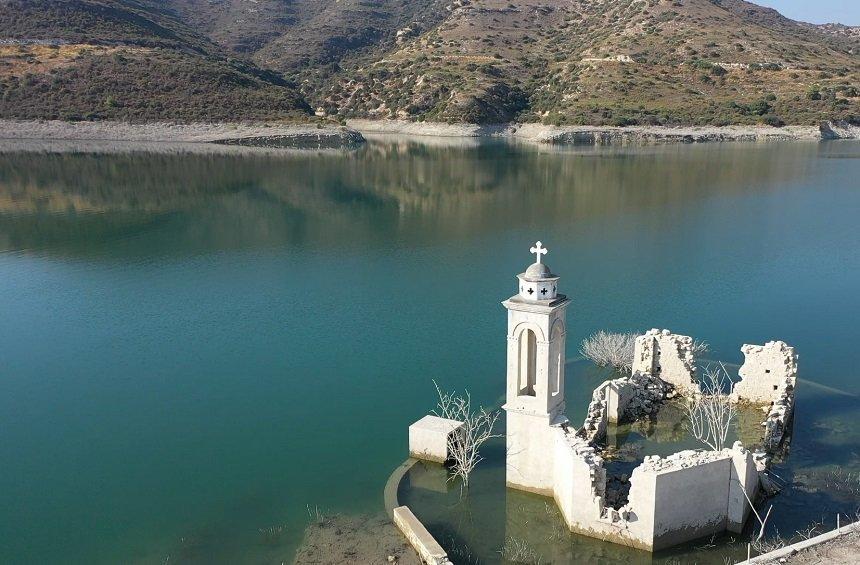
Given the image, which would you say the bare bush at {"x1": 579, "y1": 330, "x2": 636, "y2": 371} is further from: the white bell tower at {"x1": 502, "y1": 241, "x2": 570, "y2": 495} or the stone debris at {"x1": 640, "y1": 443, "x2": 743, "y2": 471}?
the stone debris at {"x1": 640, "y1": 443, "x2": 743, "y2": 471}

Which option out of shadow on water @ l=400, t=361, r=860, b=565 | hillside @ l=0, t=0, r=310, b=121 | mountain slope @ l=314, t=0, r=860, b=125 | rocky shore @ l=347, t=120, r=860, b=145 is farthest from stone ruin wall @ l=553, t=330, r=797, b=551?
mountain slope @ l=314, t=0, r=860, b=125

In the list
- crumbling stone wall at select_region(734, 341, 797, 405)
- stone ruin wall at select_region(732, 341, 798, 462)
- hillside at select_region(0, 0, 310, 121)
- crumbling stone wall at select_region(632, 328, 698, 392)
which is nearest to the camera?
stone ruin wall at select_region(732, 341, 798, 462)

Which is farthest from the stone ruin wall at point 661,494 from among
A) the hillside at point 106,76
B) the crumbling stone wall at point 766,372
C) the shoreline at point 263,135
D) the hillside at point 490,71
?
the hillside at point 490,71

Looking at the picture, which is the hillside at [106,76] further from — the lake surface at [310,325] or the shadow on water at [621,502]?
the shadow on water at [621,502]

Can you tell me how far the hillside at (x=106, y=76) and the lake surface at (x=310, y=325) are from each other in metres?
39.8

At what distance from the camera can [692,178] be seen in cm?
6575

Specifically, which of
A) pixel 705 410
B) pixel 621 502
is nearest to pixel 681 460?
pixel 621 502

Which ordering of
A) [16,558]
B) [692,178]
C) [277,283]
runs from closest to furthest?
[16,558]
[277,283]
[692,178]

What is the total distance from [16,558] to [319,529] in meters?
5.36

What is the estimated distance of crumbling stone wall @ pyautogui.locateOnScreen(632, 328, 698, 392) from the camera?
18.4 m

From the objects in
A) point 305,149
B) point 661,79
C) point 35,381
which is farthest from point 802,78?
point 35,381

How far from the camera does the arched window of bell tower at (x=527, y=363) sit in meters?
13.7

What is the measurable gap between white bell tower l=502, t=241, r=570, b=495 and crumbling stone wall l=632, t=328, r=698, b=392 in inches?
212

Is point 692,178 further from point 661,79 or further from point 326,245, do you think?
point 661,79
